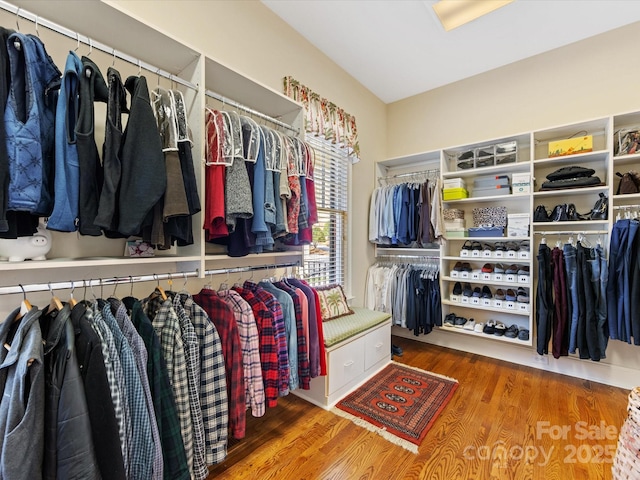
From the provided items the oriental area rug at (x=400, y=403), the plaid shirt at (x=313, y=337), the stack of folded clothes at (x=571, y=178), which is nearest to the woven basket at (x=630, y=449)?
the oriental area rug at (x=400, y=403)

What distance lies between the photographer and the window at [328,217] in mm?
2814

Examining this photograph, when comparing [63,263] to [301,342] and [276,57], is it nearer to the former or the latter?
[301,342]

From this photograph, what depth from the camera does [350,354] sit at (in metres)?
2.28

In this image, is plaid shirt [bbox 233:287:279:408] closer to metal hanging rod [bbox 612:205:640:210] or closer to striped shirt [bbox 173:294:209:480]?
striped shirt [bbox 173:294:209:480]

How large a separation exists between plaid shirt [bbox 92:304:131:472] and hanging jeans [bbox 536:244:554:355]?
9.96ft

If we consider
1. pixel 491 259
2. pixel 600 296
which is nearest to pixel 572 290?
pixel 600 296

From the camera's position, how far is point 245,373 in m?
1.49

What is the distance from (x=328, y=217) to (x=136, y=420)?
2263mm

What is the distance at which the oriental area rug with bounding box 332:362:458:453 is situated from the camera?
1.83m

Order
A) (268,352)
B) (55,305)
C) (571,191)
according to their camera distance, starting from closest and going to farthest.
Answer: (55,305) < (268,352) < (571,191)

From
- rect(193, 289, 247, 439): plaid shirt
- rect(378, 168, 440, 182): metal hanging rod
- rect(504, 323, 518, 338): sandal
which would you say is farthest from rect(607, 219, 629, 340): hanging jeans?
rect(193, 289, 247, 439): plaid shirt

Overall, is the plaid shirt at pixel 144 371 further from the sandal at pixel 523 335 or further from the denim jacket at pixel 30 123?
the sandal at pixel 523 335

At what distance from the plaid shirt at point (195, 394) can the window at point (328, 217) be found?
1494 millimetres

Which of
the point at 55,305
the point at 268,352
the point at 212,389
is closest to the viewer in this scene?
the point at 55,305
